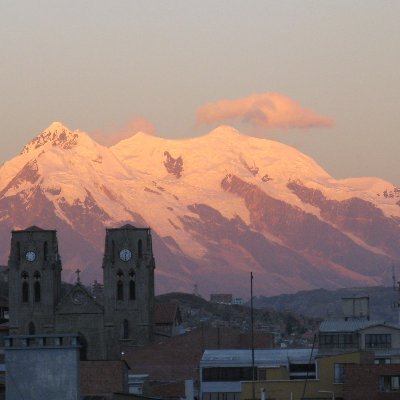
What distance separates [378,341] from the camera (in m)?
148

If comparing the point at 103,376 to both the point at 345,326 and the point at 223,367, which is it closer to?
the point at 223,367

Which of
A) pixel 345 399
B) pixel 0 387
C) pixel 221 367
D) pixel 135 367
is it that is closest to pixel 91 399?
pixel 0 387

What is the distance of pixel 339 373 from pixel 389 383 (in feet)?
21.9

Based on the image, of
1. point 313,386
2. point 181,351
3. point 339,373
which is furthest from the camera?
point 181,351

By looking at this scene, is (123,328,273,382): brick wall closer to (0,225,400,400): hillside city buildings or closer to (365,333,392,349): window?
(0,225,400,400): hillside city buildings

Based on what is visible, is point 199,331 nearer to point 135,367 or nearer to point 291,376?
point 135,367

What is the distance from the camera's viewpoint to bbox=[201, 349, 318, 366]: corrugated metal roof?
13988cm

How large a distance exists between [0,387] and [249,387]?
1302 cm

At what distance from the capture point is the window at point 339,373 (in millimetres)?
116500

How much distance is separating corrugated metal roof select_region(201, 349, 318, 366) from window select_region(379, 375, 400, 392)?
25018mm

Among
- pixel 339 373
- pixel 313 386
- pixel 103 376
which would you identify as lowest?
pixel 313 386

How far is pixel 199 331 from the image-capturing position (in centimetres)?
19825

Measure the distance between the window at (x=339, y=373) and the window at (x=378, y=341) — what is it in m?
28.3

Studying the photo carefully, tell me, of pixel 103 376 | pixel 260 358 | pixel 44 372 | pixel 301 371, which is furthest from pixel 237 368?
pixel 44 372
